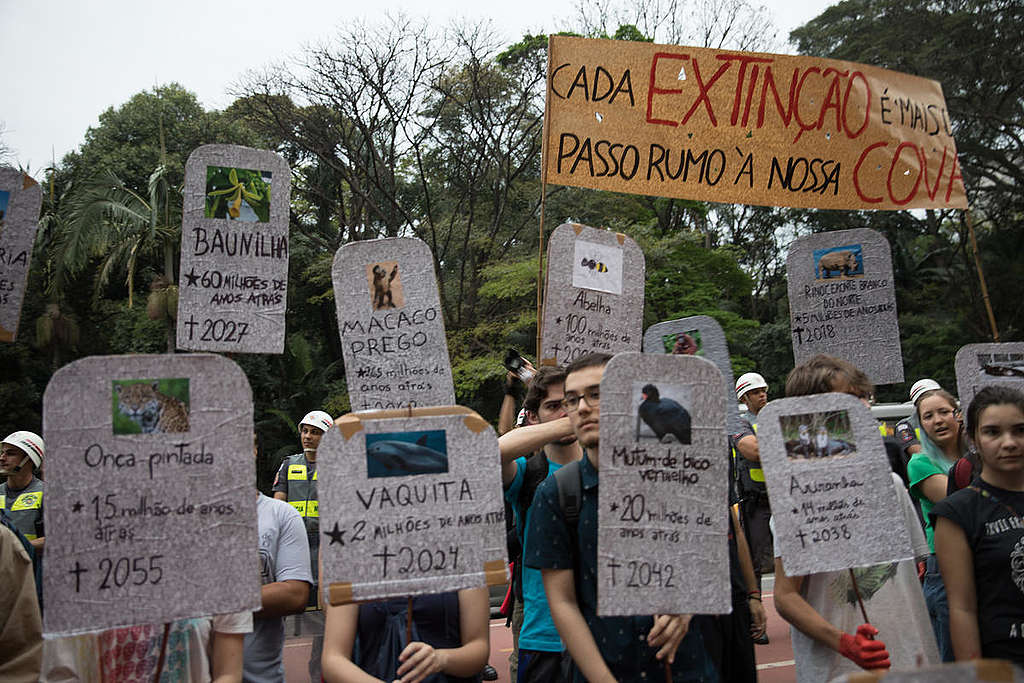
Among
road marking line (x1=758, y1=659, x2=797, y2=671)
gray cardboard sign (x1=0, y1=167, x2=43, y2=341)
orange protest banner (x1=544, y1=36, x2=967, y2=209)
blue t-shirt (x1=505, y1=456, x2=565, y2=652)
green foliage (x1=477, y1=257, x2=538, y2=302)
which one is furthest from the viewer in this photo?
green foliage (x1=477, y1=257, x2=538, y2=302)

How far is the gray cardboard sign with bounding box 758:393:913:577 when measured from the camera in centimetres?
258

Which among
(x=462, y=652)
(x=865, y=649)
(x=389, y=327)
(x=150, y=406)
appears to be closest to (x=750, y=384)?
(x=389, y=327)

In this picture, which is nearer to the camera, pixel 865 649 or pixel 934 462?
pixel 865 649

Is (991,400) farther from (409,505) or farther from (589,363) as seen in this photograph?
(409,505)

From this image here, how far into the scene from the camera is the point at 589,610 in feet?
8.23

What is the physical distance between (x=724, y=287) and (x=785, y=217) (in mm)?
6936

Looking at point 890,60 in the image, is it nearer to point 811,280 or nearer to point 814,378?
point 811,280

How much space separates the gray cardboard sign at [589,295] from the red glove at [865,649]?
5.03ft

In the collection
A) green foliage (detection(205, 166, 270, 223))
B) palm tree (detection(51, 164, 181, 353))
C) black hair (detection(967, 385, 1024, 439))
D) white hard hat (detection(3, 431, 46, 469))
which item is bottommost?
black hair (detection(967, 385, 1024, 439))

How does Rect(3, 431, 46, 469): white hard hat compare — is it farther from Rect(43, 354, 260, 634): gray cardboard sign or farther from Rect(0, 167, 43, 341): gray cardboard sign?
Rect(43, 354, 260, 634): gray cardboard sign

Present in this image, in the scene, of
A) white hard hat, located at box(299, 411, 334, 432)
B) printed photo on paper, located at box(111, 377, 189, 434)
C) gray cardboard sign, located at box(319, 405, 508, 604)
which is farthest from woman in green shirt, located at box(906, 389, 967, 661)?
white hard hat, located at box(299, 411, 334, 432)

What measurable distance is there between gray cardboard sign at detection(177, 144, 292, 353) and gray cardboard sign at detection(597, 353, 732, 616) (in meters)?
1.37

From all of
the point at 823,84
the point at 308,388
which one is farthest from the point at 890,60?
the point at 823,84

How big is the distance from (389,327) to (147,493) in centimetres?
123
